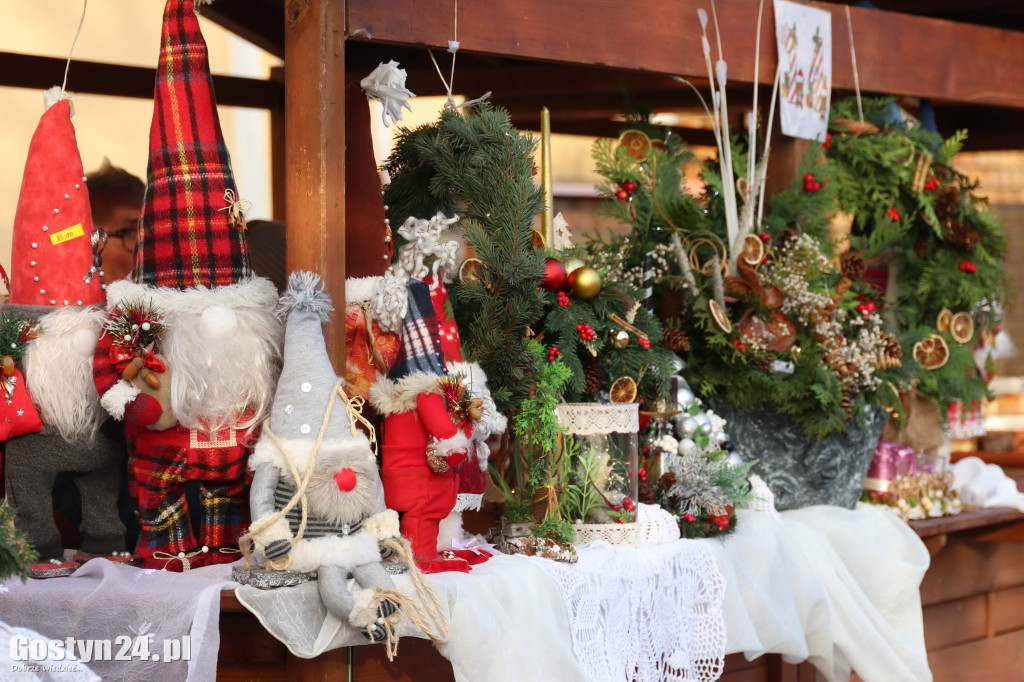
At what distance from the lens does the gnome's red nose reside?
6.59ft

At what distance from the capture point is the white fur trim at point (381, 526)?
6.75 feet

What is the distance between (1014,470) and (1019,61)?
171 centimetres

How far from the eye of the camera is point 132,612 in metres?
1.97

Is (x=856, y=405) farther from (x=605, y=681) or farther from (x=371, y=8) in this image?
(x=371, y=8)

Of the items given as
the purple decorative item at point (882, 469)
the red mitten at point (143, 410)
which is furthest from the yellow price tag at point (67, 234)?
the purple decorative item at point (882, 469)

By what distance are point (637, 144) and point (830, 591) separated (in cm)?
143

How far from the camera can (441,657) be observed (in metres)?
2.20

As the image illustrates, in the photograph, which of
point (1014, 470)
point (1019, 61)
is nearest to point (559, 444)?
point (1019, 61)

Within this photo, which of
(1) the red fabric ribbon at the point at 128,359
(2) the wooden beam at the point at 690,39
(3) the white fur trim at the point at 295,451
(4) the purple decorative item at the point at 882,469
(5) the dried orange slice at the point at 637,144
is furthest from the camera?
(5) the dried orange slice at the point at 637,144

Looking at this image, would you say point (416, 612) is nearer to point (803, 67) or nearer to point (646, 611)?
point (646, 611)

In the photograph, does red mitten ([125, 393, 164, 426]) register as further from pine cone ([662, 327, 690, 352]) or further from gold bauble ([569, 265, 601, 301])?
pine cone ([662, 327, 690, 352])

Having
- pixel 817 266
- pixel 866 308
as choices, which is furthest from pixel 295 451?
pixel 866 308

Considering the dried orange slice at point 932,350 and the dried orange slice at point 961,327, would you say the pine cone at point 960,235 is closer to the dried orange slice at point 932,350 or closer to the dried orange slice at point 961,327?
the dried orange slice at point 961,327

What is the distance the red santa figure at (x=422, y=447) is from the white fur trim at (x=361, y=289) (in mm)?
172
